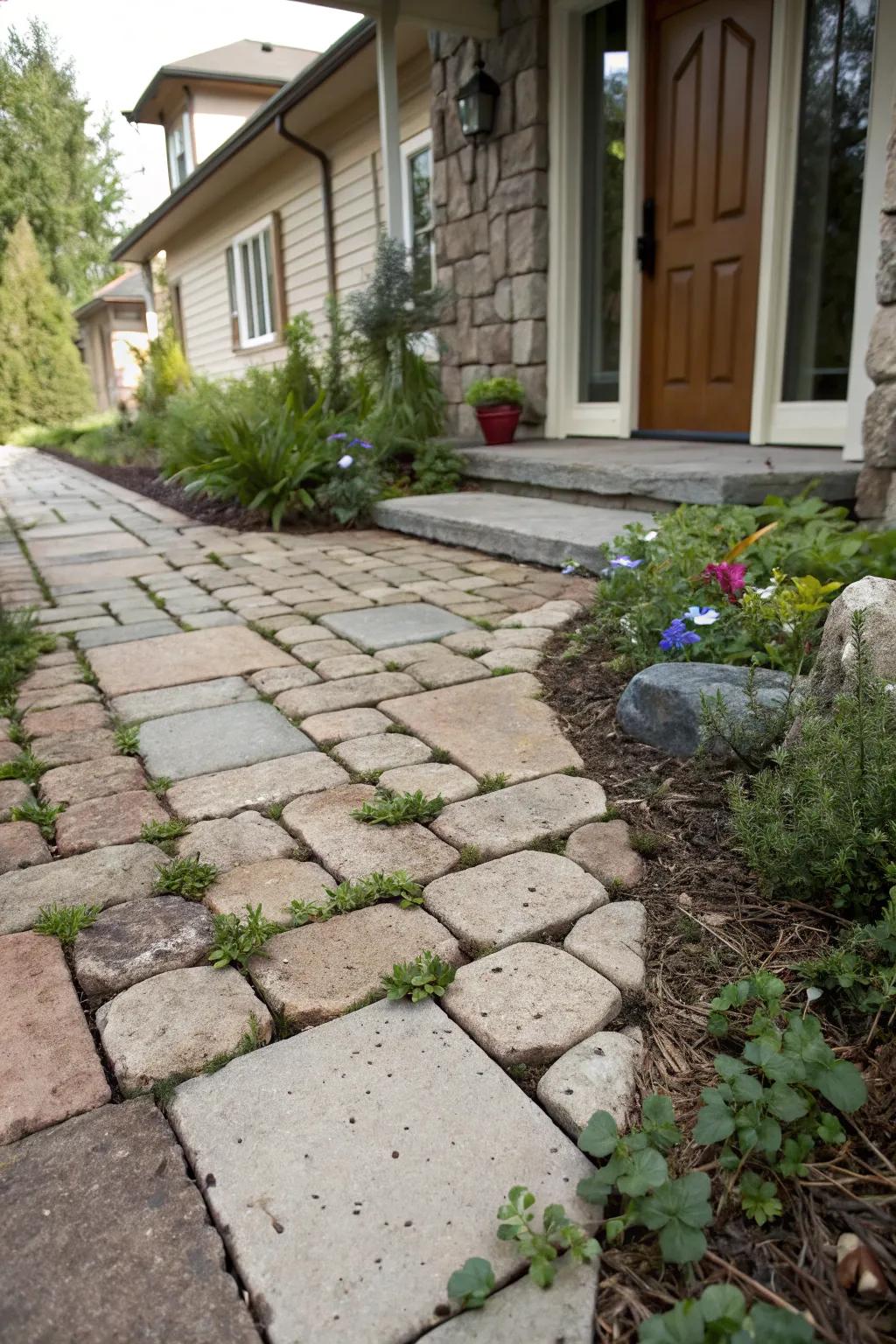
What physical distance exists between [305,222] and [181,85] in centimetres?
603

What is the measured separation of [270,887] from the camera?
1.61 metres

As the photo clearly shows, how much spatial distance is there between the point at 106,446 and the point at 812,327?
984 centimetres

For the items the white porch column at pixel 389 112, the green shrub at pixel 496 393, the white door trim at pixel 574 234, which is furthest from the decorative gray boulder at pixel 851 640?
the white porch column at pixel 389 112

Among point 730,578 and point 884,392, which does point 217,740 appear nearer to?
point 730,578

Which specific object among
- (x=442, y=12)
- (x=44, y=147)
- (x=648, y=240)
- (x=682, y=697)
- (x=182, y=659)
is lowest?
→ (x=182, y=659)

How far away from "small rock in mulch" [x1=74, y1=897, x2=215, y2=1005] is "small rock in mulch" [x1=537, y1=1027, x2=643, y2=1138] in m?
0.59

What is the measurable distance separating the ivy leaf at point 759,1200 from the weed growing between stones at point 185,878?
3.19ft

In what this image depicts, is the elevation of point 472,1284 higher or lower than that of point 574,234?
lower

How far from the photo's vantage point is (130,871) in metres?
1.67

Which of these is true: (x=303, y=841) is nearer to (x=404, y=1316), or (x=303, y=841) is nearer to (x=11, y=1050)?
(x=11, y=1050)

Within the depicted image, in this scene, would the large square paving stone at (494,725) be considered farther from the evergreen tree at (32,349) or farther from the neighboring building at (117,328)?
the neighboring building at (117,328)

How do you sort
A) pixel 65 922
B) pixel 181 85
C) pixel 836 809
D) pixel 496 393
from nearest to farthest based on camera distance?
pixel 836 809 → pixel 65 922 → pixel 496 393 → pixel 181 85

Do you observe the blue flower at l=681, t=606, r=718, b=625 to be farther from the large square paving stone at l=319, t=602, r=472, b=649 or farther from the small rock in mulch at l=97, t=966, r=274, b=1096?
the small rock in mulch at l=97, t=966, r=274, b=1096

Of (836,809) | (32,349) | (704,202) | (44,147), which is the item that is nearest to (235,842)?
(836,809)
